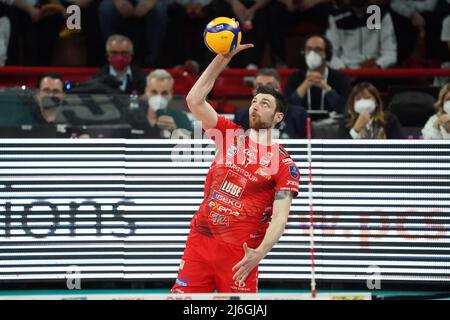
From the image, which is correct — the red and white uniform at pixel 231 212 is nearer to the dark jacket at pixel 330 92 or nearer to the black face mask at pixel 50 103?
the black face mask at pixel 50 103

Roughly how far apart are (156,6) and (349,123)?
3965 millimetres

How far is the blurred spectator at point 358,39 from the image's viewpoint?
12.4 meters

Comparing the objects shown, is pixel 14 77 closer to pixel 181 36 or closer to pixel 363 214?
pixel 181 36

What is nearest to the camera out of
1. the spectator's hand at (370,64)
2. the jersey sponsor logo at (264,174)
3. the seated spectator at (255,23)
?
the jersey sponsor logo at (264,174)

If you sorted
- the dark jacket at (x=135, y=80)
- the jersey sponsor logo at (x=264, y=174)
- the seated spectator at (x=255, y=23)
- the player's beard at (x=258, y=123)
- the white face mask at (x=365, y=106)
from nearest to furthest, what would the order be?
the jersey sponsor logo at (x=264, y=174) → the player's beard at (x=258, y=123) → the white face mask at (x=365, y=106) → the dark jacket at (x=135, y=80) → the seated spectator at (x=255, y=23)

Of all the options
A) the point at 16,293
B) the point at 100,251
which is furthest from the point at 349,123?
the point at 16,293

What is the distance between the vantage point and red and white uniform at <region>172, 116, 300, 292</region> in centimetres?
723

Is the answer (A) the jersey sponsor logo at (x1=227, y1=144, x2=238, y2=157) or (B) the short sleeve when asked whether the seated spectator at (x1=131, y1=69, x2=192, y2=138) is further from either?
(B) the short sleeve

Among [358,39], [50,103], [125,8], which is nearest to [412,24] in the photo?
A: [358,39]

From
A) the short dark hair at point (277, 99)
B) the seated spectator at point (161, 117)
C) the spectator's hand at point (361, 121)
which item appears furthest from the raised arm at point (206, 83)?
the spectator's hand at point (361, 121)

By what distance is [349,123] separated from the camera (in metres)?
9.75

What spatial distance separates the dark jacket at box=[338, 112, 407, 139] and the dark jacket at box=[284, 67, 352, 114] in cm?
106

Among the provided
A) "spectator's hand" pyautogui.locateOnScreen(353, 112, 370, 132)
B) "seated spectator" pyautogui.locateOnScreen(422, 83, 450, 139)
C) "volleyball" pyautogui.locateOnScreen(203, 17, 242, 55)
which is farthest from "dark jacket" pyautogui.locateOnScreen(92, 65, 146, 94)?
"volleyball" pyautogui.locateOnScreen(203, 17, 242, 55)

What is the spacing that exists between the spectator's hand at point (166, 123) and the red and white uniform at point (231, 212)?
214 cm
